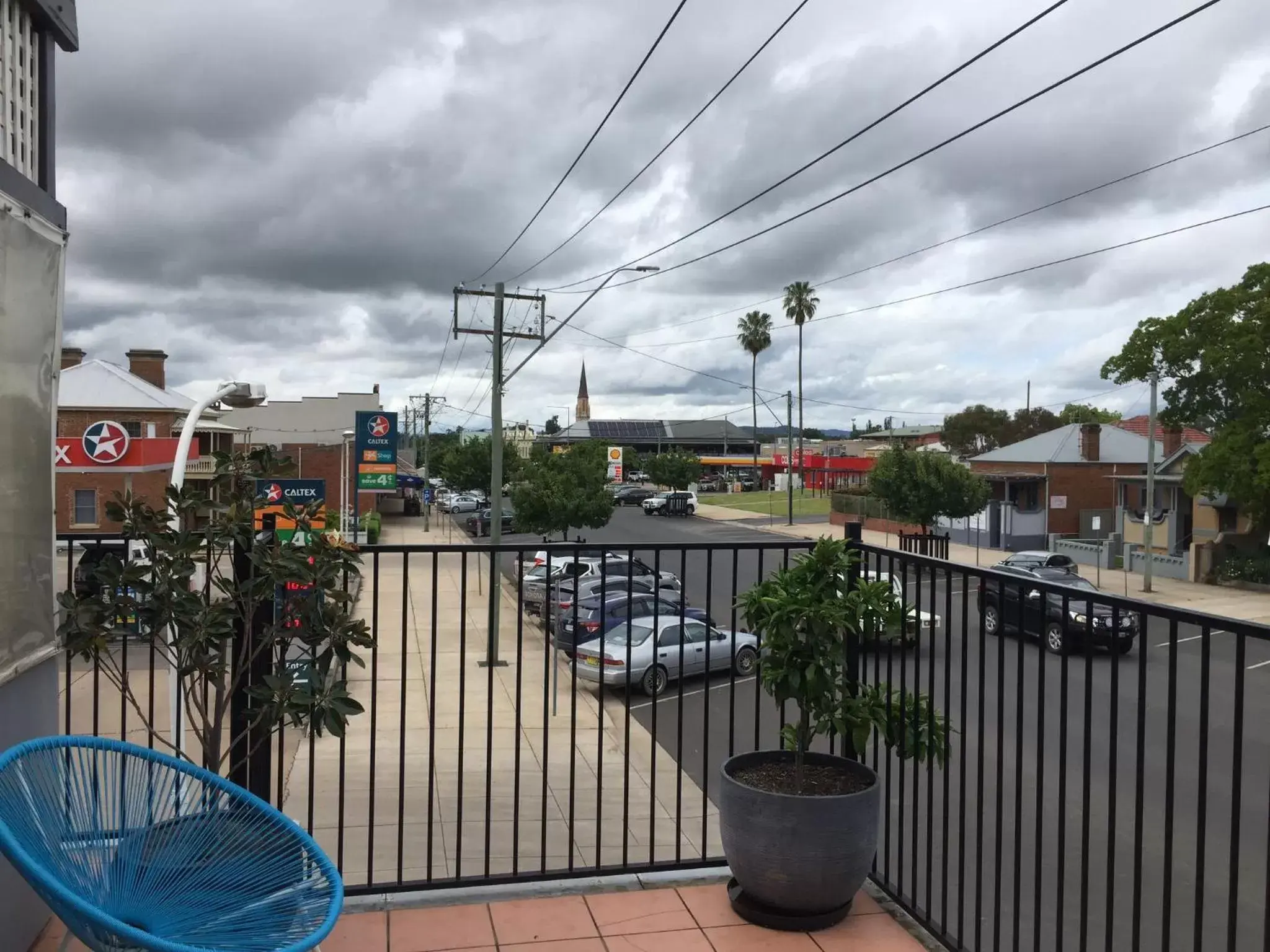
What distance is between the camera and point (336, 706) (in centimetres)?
332

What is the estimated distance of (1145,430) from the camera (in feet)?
164

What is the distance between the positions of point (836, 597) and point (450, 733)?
1012 cm

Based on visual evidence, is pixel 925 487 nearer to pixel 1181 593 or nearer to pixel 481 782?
pixel 1181 593

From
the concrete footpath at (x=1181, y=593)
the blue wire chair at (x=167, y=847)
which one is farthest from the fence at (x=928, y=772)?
the concrete footpath at (x=1181, y=593)

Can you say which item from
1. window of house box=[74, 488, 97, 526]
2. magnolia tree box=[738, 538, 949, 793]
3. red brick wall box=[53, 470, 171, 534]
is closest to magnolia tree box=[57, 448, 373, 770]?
magnolia tree box=[738, 538, 949, 793]

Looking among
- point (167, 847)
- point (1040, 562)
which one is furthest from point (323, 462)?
point (167, 847)

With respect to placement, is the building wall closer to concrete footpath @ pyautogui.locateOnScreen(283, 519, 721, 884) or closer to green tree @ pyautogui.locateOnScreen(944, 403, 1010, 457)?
concrete footpath @ pyautogui.locateOnScreen(283, 519, 721, 884)

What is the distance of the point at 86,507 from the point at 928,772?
39.9 metres

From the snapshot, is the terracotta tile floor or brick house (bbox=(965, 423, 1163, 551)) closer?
the terracotta tile floor

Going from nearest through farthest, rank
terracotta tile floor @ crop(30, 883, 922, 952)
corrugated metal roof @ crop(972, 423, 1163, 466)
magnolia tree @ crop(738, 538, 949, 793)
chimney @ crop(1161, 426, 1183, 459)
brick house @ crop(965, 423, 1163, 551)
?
terracotta tile floor @ crop(30, 883, 922, 952) < magnolia tree @ crop(738, 538, 949, 793) < chimney @ crop(1161, 426, 1183, 459) < brick house @ crop(965, 423, 1163, 551) < corrugated metal roof @ crop(972, 423, 1163, 466)

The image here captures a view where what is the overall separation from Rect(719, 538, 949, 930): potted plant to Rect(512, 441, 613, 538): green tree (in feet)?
82.9

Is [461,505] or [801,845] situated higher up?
[801,845]

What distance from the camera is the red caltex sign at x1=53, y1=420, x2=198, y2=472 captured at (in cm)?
2336

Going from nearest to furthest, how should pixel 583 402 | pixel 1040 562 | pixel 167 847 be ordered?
pixel 167 847 → pixel 1040 562 → pixel 583 402
